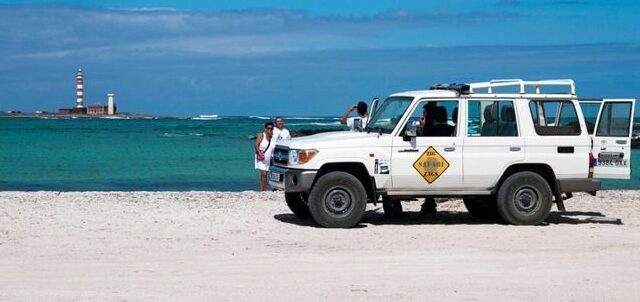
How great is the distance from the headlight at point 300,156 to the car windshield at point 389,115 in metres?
1.13

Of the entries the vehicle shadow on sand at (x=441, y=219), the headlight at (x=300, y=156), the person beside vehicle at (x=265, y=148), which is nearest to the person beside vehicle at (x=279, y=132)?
the person beside vehicle at (x=265, y=148)

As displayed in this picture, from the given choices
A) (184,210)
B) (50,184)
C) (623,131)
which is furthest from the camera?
(50,184)

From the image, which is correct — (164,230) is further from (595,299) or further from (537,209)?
(595,299)

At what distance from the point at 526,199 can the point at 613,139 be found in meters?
1.45

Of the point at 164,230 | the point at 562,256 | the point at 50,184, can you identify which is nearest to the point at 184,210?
the point at 164,230

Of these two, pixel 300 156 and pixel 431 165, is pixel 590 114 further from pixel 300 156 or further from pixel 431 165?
pixel 300 156

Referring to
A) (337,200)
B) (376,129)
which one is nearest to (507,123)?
(376,129)

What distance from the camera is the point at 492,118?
14148mm

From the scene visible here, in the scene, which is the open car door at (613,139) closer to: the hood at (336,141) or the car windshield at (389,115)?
the car windshield at (389,115)

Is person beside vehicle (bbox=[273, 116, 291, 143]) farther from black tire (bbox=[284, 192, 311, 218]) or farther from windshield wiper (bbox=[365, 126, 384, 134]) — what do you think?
windshield wiper (bbox=[365, 126, 384, 134])

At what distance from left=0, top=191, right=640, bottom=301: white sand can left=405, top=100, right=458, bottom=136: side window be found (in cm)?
137

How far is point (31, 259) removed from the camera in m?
11.2

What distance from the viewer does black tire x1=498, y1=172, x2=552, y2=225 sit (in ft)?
46.4

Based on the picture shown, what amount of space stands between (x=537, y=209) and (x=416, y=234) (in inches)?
75.3
